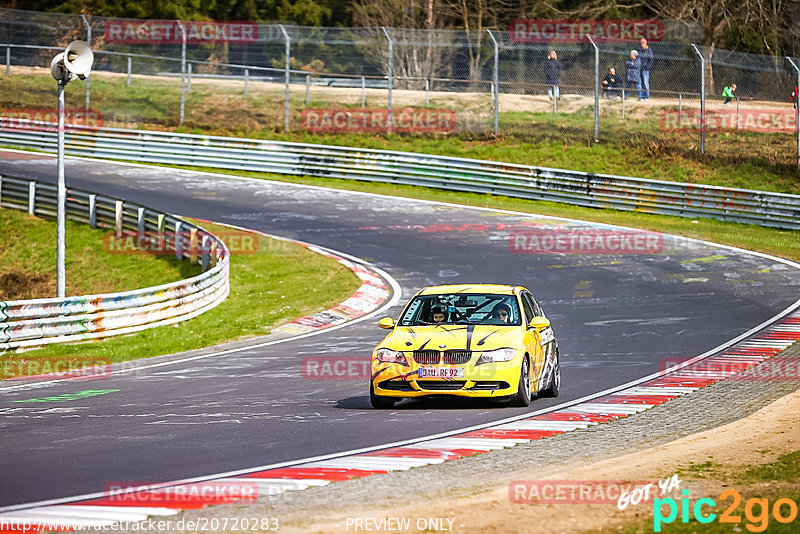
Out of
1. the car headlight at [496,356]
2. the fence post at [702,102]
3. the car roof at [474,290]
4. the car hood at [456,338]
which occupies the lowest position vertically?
the car headlight at [496,356]

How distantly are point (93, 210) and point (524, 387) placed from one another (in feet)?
69.2

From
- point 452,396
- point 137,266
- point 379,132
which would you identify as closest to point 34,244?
point 137,266

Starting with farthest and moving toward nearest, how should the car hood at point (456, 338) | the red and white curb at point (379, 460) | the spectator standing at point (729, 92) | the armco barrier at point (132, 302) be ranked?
the spectator standing at point (729, 92) < the armco barrier at point (132, 302) < the car hood at point (456, 338) < the red and white curb at point (379, 460)

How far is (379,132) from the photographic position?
4097 centimetres

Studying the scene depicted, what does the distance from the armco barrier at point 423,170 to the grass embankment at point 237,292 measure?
8.64 meters

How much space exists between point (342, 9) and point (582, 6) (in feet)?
60.0

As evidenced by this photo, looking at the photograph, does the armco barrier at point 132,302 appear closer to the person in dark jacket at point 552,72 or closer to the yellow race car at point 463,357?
the yellow race car at point 463,357

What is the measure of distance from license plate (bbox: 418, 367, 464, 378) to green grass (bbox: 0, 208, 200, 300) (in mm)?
14681

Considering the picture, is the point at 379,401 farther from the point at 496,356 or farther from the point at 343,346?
the point at 343,346

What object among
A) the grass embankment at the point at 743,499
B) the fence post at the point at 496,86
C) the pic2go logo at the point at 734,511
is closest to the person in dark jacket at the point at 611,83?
the fence post at the point at 496,86

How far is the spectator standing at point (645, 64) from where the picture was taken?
36.9 metres

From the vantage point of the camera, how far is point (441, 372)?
11.7 m

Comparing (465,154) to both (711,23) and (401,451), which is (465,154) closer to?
(711,23)

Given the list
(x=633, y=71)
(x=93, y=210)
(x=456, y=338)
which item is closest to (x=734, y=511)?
(x=456, y=338)
